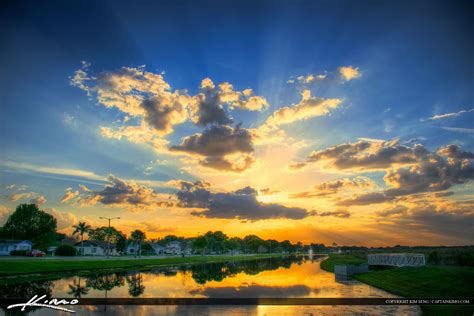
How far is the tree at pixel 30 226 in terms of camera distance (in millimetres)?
134000

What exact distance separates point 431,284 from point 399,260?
72.7 ft

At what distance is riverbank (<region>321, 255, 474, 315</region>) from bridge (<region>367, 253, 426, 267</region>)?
9.68 ft

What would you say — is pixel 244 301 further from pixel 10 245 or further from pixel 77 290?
pixel 10 245

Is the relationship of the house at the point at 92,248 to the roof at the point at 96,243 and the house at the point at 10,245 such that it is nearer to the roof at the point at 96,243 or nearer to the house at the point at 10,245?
the roof at the point at 96,243

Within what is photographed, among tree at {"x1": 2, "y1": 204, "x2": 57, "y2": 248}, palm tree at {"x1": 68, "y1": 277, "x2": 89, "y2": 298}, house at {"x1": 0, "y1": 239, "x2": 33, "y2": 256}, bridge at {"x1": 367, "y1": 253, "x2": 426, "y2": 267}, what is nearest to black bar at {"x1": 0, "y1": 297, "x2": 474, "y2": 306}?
palm tree at {"x1": 68, "y1": 277, "x2": 89, "y2": 298}

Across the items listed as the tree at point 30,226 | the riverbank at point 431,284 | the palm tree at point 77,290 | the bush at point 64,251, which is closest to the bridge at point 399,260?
the riverbank at point 431,284

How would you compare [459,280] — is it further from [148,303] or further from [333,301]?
[148,303]

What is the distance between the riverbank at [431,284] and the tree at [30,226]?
134 meters

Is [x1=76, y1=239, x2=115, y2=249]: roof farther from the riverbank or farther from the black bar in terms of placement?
the black bar

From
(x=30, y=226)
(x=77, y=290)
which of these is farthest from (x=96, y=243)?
(x=77, y=290)

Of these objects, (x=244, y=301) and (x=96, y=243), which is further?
(x=96, y=243)

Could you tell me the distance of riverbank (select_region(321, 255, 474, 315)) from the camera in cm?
2534

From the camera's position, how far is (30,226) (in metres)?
136

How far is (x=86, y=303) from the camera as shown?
24.7 m
